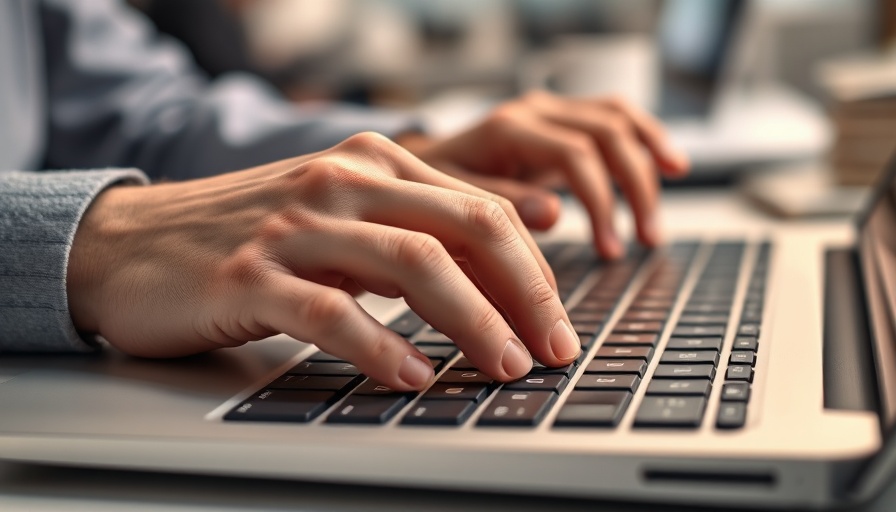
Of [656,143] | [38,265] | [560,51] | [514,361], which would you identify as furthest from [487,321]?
[560,51]

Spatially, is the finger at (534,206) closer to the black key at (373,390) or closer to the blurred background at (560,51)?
the black key at (373,390)

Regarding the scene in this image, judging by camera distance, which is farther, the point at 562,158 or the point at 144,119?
the point at 144,119

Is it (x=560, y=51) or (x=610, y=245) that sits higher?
(x=560, y=51)

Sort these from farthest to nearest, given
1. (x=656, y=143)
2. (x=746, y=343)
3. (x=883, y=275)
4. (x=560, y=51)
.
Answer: (x=560, y=51)
(x=656, y=143)
(x=883, y=275)
(x=746, y=343)

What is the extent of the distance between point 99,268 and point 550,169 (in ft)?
1.29

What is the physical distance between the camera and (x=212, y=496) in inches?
13.9

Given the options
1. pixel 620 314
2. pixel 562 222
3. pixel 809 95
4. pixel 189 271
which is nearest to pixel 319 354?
pixel 189 271

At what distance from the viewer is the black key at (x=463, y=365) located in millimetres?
407

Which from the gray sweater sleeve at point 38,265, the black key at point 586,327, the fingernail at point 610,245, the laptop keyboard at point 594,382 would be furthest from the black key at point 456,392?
the fingernail at point 610,245

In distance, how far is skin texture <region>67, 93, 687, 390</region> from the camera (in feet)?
1.26

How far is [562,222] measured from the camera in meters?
0.92

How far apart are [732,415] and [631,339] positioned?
0.40 feet

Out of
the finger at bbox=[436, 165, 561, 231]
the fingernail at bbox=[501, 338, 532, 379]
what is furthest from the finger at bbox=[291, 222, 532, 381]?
the finger at bbox=[436, 165, 561, 231]

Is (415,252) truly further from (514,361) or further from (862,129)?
(862,129)
